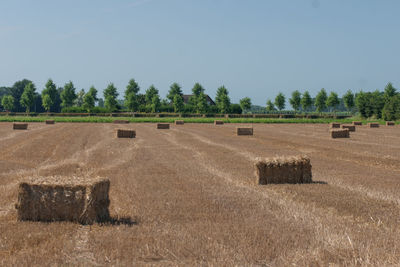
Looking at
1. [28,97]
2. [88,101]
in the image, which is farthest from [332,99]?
[28,97]

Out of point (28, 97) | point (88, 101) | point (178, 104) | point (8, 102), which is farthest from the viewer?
point (8, 102)

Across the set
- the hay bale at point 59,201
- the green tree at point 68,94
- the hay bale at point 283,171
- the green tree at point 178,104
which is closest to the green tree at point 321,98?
the green tree at point 178,104

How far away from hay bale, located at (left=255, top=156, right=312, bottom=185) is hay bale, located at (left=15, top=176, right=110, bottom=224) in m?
7.22

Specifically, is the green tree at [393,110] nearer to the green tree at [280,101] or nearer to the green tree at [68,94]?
the green tree at [280,101]

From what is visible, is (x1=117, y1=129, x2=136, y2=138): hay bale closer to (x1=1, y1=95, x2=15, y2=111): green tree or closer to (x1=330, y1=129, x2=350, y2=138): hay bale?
(x1=330, y1=129, x2=350, y2=138): hay bale

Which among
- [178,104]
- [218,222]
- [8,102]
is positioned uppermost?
[8,102]

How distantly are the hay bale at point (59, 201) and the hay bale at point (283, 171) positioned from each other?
284 inches

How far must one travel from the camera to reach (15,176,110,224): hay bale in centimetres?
959

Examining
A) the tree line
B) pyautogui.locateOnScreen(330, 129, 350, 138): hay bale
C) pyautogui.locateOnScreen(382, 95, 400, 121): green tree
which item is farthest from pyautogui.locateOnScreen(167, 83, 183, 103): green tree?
pyautogui.locateOnScreen(330, 129, 350, 138): hay bale

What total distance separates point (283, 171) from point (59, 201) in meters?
8.42

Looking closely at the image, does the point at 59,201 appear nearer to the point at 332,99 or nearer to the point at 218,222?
the point at 218,222

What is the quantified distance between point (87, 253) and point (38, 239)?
1305mm

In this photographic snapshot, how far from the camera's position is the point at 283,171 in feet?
51.7

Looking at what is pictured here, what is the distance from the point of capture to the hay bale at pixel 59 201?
9.59m
